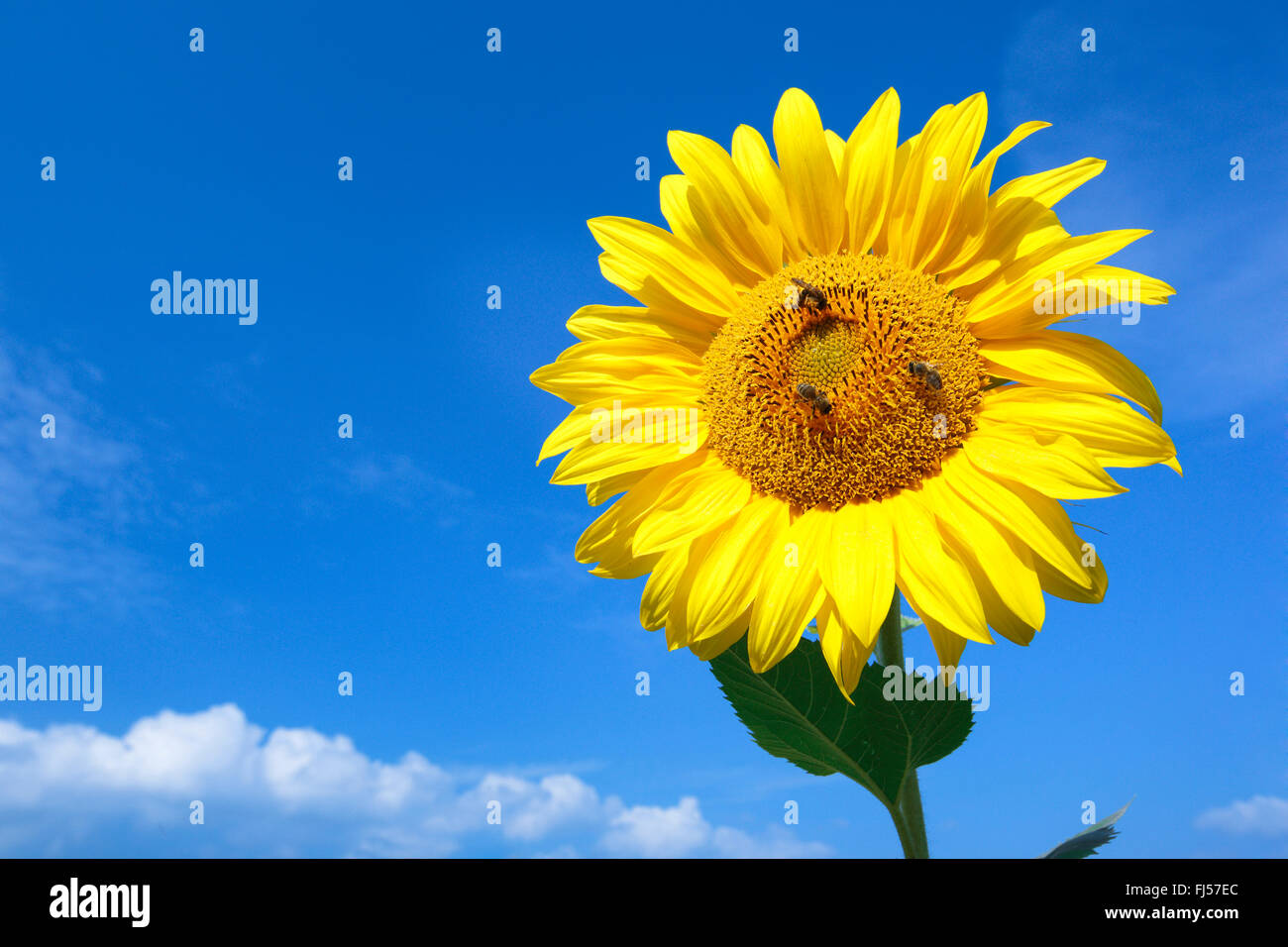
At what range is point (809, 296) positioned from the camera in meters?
3.71

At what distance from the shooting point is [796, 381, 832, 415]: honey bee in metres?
3.57

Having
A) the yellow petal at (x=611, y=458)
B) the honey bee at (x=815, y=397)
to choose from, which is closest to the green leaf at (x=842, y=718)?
the yellow petal at (x=611, y=458)

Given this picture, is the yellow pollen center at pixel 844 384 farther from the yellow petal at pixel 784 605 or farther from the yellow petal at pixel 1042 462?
the yellow petal at pixel 784 605

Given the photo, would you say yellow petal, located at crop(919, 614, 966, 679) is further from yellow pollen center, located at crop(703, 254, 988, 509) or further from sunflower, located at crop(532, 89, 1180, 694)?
yellow pollen center, located at crop(703, 254, 988, 509)

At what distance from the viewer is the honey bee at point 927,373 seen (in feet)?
11.3

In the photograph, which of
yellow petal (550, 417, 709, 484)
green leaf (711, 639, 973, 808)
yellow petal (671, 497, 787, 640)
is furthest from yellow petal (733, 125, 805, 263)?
green leaf (711, 639, 973, 808)

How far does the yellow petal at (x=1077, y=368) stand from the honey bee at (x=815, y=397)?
0.64m

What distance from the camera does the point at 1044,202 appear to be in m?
3.42
